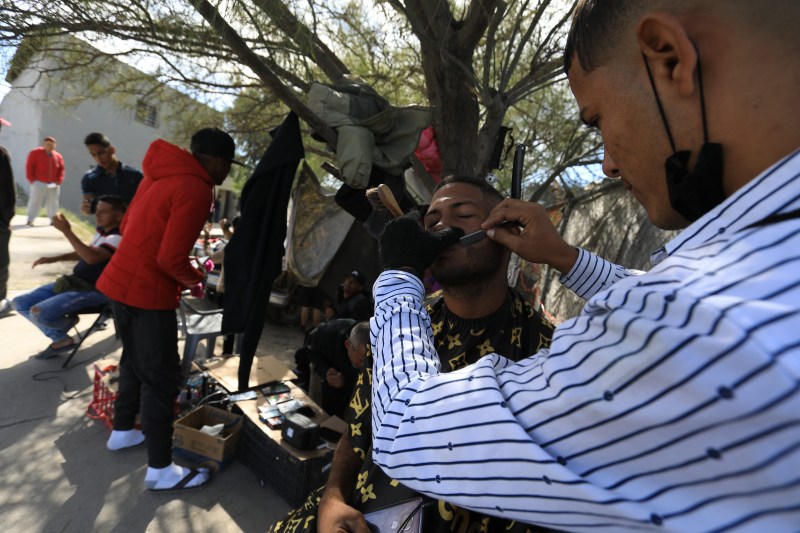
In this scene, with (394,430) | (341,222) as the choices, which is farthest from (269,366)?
(394,430)

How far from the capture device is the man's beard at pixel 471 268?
1.81 m

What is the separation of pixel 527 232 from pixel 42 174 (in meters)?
11.8

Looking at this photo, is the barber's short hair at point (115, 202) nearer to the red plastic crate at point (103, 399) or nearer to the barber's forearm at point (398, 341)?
the red plastic crate at point (103, 399)

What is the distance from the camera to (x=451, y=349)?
5.87ft

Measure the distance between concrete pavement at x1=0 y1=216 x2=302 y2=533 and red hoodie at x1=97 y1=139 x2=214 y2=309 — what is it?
4.02 ft

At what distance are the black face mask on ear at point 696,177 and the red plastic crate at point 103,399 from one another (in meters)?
3.90

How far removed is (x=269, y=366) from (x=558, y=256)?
3.14 meters

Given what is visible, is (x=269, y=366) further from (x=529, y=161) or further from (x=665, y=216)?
(x=529, y=161)

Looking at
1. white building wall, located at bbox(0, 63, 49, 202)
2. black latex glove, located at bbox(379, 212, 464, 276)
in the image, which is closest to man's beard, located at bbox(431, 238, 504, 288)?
black latex glove, located at bbox(379, 212, 464, 276)

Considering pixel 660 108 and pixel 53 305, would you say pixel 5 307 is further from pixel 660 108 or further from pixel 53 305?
pixel 660 108

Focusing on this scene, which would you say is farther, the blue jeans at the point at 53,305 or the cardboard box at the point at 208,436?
the blue jeans at the point at 53,305

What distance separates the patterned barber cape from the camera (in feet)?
4.88

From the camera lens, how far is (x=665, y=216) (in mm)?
799

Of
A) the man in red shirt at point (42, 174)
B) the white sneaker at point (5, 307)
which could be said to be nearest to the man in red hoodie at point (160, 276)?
the white sneaker at point (5, 307)
